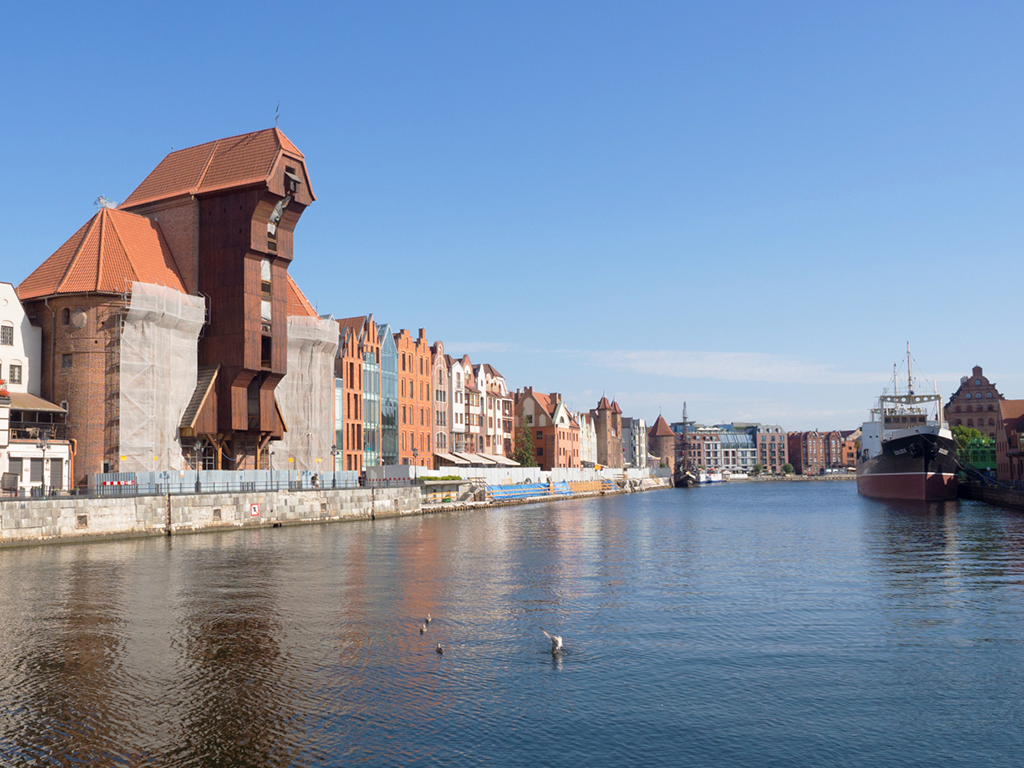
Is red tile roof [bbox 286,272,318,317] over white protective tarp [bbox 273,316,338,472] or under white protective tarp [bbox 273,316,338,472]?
over

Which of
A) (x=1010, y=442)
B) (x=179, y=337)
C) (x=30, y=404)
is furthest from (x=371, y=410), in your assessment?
(x=1010, y=442)

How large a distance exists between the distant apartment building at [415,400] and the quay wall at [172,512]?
99.2ft

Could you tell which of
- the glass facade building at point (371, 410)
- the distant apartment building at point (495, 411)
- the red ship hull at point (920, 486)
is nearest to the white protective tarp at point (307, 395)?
the glass facade building at point (371, 410)

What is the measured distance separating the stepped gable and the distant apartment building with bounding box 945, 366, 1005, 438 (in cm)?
16253

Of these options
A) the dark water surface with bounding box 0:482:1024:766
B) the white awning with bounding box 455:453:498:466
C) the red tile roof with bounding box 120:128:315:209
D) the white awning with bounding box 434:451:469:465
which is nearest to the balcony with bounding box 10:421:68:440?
the dark water surface with bounding box 0:482:1024:766

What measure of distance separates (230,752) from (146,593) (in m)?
18.3

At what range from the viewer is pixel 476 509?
95875 mm

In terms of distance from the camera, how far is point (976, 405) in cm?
17950

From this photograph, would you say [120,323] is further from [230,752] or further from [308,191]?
[230,752]

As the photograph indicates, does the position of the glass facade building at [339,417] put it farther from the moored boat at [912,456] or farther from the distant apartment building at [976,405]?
the distant apartment building at [976,405]

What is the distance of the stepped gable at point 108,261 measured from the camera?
64.0 meters

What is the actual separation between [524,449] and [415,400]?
37.4m

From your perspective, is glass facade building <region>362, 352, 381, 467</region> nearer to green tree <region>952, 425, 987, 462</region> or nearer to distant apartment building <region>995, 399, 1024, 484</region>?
distant apartment building <region>995, 399, 1024, 484</region>

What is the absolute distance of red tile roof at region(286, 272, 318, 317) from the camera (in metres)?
83.2
